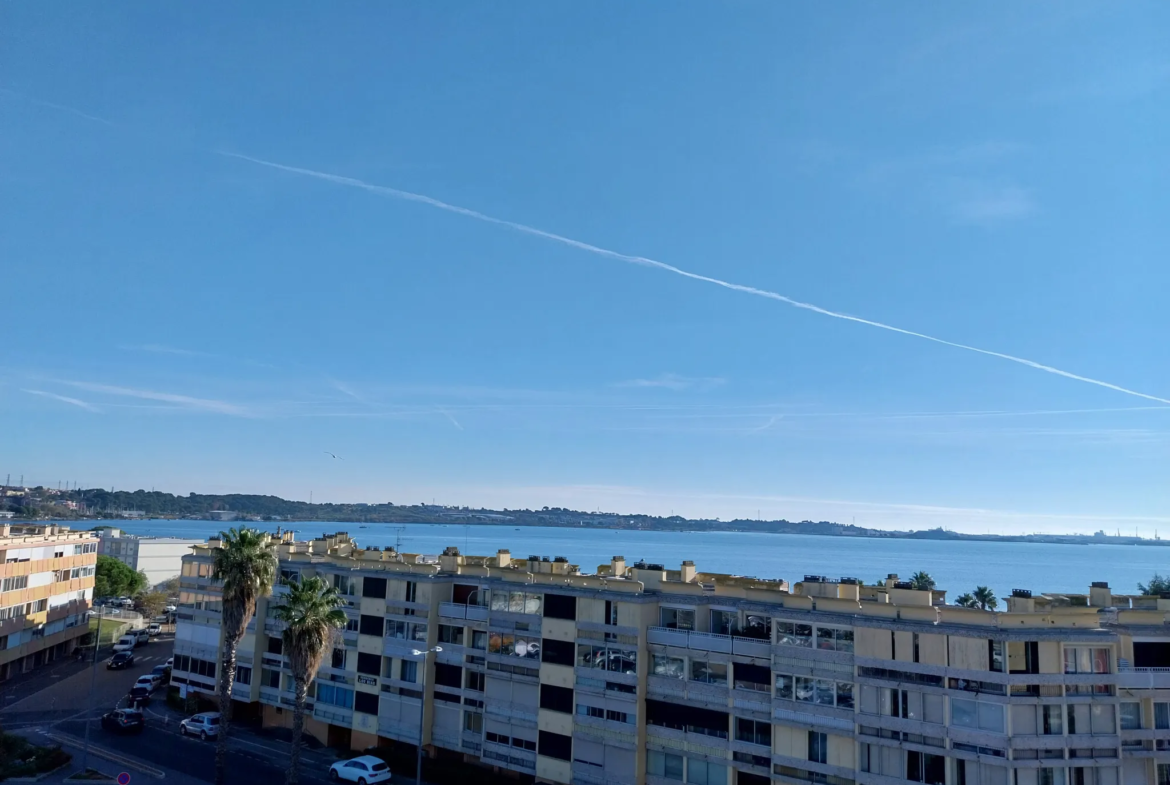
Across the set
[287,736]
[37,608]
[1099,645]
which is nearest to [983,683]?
[1099,645]

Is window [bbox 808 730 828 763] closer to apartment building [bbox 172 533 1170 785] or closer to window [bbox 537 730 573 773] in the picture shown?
apartment building [bbox 172 533 1170 785]

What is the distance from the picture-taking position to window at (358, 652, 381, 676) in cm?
5678

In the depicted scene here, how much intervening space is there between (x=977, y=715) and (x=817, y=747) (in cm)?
783

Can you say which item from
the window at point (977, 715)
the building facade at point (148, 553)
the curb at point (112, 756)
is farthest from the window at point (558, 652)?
the building facade at point (148, 553)

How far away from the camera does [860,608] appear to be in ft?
134

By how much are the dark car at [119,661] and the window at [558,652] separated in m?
60.3

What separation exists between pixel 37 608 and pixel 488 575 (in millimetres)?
57918

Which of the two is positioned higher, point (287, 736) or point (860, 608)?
point (860, 608)

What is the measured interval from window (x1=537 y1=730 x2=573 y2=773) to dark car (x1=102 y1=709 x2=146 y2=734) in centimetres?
3494

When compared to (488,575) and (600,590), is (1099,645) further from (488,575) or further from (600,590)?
(488,575)

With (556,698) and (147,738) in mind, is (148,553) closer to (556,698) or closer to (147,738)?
(147,738)

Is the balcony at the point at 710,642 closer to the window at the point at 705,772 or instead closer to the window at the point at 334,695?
the window at the point at 705,772

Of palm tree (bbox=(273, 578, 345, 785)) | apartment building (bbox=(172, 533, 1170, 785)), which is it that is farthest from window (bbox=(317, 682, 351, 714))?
palm tree (bbox=(273, 578, 345, 785))

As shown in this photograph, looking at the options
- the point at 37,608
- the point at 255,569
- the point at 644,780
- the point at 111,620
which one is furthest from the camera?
the point at 111,620
